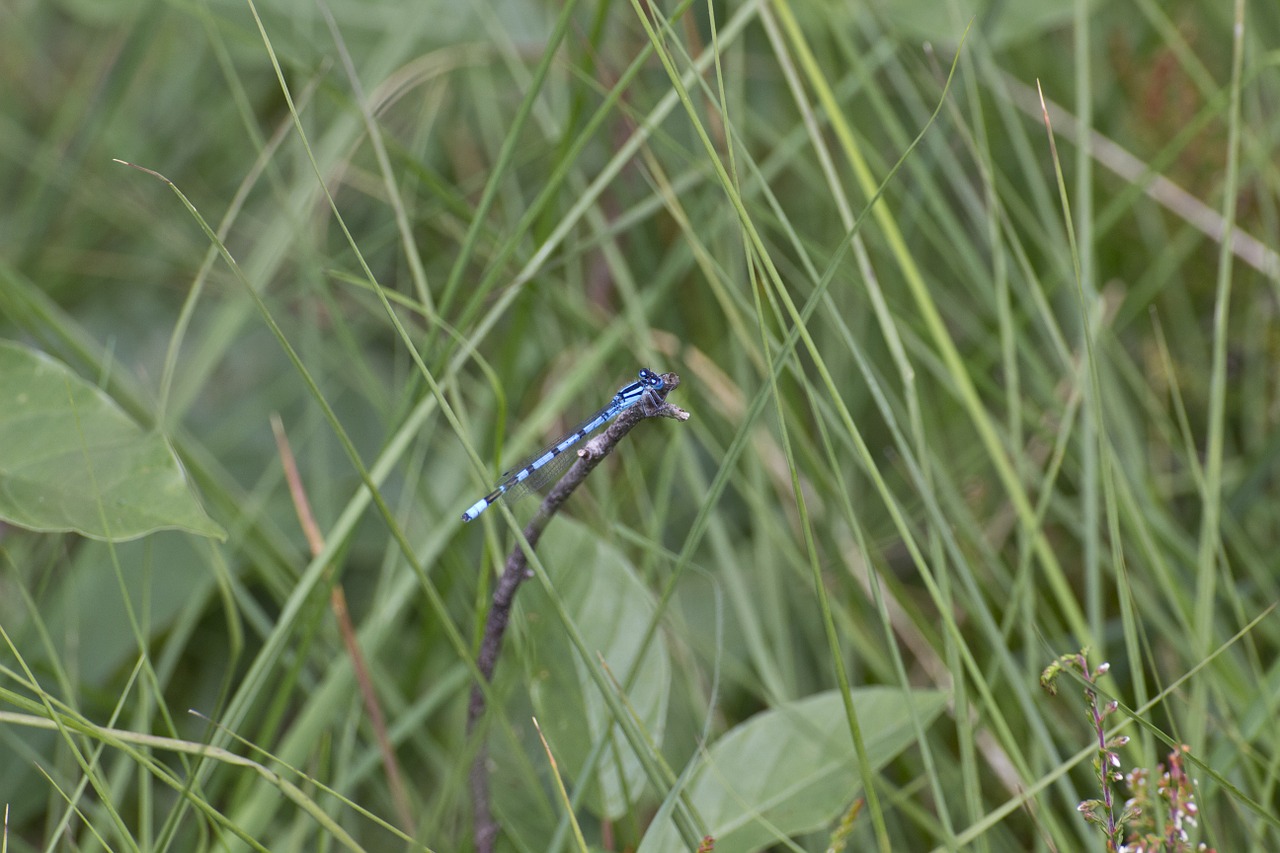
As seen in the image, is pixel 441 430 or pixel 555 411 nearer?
pixel 555 411

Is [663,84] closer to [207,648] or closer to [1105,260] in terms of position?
[1105,260]

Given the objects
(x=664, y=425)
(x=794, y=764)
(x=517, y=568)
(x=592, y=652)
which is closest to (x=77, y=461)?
(x=517, y=568)

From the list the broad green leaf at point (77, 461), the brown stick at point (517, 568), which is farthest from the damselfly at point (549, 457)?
the broad green leaf at point (77, 461)

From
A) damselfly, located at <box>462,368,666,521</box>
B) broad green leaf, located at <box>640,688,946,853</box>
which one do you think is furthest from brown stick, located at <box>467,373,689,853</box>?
broad green leaf, located at <box>640,688,946,853</box>

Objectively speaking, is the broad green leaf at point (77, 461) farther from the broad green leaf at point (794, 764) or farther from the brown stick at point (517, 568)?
the broad green leaf at point (794, 764)

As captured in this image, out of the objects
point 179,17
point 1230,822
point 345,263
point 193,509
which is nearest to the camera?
point 193,509

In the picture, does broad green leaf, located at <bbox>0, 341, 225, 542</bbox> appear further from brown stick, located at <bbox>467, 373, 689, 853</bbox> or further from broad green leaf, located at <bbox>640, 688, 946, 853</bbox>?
broad green leaf, located at <bbox>640, 688, 946, 853</bbox>

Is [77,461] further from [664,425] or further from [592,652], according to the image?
[664,425]

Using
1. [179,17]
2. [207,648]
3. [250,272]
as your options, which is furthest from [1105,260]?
[179,17]
